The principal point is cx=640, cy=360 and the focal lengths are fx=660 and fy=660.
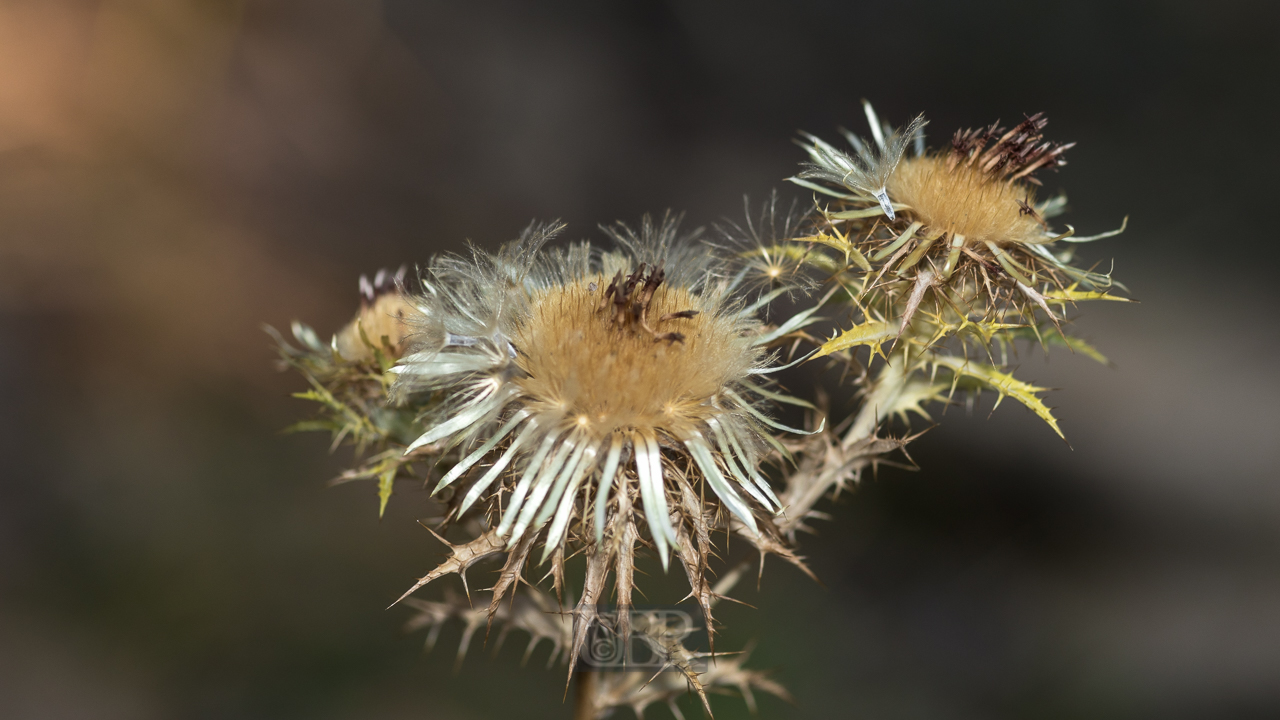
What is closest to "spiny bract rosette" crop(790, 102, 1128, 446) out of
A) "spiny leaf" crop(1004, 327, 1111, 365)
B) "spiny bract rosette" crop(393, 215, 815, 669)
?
"spiny leaf" crop(1004, 327, 1111, 365)

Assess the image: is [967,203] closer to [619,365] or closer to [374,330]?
[619,365]

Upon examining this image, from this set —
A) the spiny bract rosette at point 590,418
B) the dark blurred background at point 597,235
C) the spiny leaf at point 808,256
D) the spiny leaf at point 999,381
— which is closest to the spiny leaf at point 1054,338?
the spiny leaf at point 999,381

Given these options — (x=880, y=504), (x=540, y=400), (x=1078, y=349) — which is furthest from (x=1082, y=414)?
(x=540, y=400)

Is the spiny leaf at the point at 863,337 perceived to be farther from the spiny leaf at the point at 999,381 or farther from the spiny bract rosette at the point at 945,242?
the spiny leaf at the point at 999,381

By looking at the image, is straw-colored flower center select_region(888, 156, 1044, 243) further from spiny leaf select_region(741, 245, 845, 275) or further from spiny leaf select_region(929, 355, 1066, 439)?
spiny leaf select_region(929, 355, 1066, 439)

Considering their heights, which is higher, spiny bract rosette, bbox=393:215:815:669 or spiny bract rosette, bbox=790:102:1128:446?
spiny bract rosette, bbox=790:102:1128:446

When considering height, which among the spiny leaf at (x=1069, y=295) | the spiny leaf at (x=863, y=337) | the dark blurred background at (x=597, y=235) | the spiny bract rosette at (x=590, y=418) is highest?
the dark blurred background at (x=597, y=235)

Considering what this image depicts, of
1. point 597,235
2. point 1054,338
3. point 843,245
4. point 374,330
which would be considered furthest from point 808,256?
point 597,235
